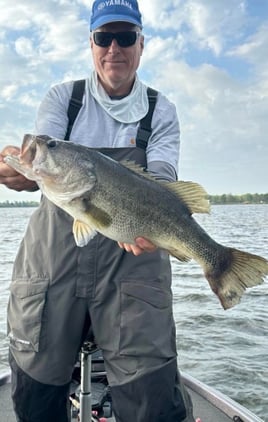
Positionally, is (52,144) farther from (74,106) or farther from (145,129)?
(145,129)

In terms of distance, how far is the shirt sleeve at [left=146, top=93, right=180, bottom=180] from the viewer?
3402 millimetres

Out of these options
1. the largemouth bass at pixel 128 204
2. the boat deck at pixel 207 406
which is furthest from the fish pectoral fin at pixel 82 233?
the boat deck at pixel 207 406

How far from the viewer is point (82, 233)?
2988 mm

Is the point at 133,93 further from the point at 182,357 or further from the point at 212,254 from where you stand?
the point at 182,357

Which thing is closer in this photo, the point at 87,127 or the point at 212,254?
the point at 212,254

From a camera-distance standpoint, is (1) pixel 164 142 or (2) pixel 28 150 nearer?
(2) pixel 28 150

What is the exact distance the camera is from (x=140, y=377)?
10.1ft

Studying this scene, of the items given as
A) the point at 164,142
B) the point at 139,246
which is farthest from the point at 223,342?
the point at 139,246

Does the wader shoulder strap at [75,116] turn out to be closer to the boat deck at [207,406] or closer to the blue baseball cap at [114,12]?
the blue baseball cap at [114,12]

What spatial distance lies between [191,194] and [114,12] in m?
1.36

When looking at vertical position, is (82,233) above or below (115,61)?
below

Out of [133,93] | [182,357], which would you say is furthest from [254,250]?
[133,93]

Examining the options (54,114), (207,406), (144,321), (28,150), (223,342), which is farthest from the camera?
(223,342)

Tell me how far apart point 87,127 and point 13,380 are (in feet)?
5.78
